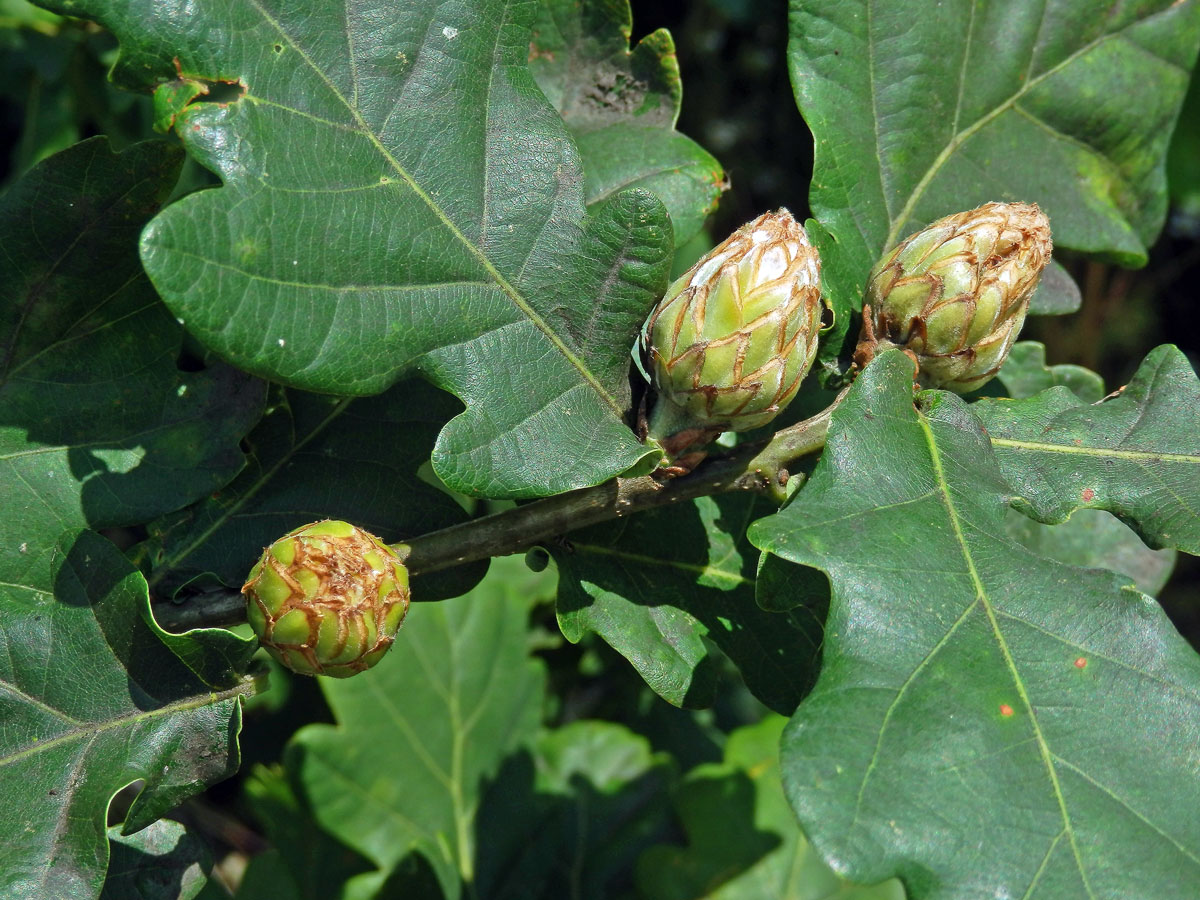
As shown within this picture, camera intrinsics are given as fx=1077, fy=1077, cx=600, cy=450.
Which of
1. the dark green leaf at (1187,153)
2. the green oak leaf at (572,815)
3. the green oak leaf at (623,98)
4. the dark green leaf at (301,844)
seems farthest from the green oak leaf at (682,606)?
the dark green leaf at (1187,153)

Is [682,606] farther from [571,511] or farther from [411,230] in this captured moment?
[411,230]

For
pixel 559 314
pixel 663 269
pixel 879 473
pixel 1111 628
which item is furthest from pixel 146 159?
pixel 1111 628

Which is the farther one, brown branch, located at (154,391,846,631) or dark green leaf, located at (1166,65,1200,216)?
dark green leaf, located at (1166,65,1200,216)

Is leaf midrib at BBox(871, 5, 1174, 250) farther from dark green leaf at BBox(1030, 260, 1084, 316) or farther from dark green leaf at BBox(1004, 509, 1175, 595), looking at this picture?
dark green leaf at BBox(1004, 509, 1175, 595)

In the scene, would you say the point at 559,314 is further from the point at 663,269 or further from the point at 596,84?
the point at 596,84

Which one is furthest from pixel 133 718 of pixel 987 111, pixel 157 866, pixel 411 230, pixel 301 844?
pixel 987 111

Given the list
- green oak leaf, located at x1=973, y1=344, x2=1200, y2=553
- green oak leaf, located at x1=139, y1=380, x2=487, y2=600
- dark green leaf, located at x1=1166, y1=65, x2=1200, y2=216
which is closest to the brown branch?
green oak leaf, located at x1=139, y1=380, x2=487, y2=600
